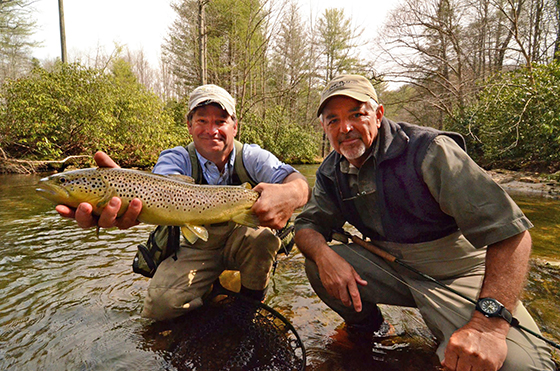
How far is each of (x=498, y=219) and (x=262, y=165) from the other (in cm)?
187

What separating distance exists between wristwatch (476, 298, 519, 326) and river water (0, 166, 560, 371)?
69cm

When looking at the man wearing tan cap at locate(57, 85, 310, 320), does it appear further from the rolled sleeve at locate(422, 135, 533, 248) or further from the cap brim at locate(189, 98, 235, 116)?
the rolled sleeve at locate(422, 135, 533, 248)

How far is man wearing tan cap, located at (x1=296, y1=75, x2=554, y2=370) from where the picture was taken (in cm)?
171

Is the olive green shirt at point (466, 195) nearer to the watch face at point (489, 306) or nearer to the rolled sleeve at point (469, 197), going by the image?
the rolled sleeve at point (469, 197)

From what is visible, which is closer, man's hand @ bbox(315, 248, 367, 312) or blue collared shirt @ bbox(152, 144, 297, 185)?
man's hand @ bbox(315, 248, 367, 312)

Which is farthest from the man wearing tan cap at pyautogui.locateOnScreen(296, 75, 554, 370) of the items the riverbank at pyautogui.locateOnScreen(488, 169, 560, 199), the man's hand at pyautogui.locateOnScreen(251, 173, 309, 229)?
the riverbank at pyautogui.locateOnScreen(488, 169, 560, 199)

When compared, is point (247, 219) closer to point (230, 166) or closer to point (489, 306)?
point (230, 166)

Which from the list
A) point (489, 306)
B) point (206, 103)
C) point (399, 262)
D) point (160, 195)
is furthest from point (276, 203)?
point (489, 306)

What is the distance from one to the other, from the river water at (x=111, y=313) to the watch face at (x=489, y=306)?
69cm

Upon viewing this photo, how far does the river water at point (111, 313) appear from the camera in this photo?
2225mm

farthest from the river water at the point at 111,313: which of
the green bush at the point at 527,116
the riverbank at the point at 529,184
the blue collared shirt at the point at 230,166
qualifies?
the green bush at the point at 527,116

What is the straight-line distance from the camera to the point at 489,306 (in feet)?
5.62

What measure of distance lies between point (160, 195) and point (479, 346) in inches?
89.1

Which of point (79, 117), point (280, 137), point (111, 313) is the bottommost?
point (111, 313)
